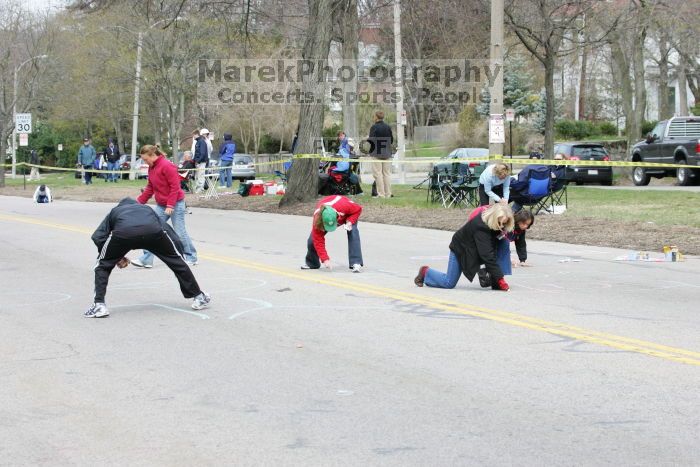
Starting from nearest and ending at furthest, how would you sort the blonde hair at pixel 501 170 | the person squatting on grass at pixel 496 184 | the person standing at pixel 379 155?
the blonde hair at pixel 501 170 < the person squatting on grass at pixel 496 184 < the person standing at pixel 379 155

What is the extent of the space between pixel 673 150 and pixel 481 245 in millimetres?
20766

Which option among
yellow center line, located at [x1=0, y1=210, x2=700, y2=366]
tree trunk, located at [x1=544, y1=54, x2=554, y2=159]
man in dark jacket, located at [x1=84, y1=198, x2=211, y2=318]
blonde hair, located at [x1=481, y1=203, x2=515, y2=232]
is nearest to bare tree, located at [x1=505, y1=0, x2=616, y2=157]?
tree trunk, located at [x1=544, y1=54, x2=554, y2=159]

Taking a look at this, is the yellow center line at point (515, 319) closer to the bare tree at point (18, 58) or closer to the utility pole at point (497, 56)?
the utility pole at point (497, 56)

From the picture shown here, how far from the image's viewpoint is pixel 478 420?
20.0 feet

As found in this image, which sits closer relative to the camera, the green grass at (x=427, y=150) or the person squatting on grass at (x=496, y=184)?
the person squatting on grass at (x=496, y=184)

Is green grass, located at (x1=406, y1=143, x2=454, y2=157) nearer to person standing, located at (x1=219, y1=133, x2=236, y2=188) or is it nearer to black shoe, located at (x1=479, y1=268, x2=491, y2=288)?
person standing, located at (x1=219, y1=133, x2=236, y2=188)

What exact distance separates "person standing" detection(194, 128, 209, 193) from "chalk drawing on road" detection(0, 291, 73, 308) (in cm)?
1664

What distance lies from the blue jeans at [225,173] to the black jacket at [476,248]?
19.7 m

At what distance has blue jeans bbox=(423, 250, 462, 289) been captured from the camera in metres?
11.3

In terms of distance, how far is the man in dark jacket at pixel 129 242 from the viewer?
966 cm

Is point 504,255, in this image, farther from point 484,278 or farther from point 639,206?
point 639,206

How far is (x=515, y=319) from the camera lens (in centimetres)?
938

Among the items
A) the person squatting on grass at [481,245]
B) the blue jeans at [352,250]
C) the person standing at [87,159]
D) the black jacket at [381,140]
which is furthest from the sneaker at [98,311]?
the person standing at [87,159]

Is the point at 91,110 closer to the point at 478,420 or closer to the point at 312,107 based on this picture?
the point at 312,107
